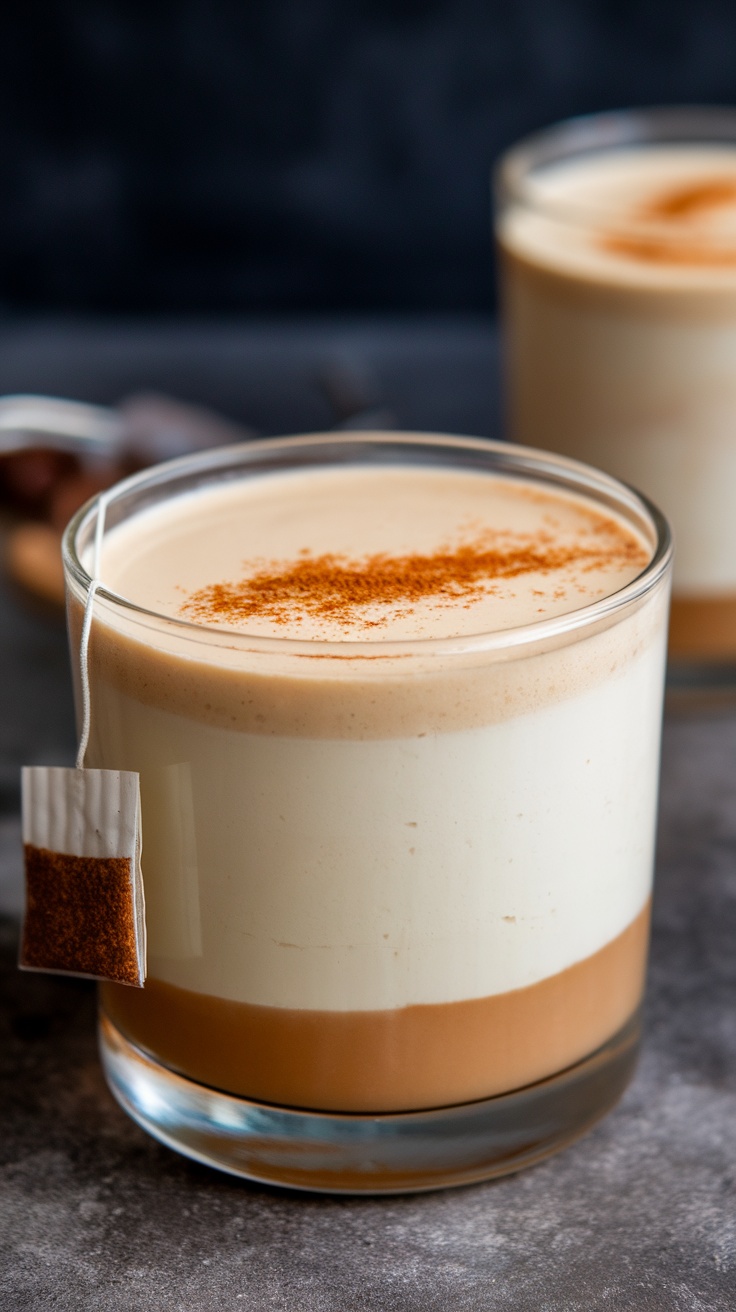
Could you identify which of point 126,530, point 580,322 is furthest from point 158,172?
point 126,530

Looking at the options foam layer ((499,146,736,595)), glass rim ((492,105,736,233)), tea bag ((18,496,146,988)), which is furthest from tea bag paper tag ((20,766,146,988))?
glass rim ((492,105,736,233))

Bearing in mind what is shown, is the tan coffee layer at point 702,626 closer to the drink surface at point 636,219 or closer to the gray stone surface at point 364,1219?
the drink surface at point 636,219

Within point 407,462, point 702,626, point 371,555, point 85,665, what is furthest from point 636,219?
point 85,665

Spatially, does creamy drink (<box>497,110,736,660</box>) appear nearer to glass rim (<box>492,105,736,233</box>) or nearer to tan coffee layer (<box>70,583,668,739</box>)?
Answer: glass rim (<box>492,105,736,233</box>)

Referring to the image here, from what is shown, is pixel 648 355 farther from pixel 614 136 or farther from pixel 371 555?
pixel 371 555

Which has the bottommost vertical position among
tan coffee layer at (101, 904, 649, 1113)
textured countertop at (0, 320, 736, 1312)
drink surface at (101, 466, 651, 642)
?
textured countertop at (0, 320, 736, 1312)

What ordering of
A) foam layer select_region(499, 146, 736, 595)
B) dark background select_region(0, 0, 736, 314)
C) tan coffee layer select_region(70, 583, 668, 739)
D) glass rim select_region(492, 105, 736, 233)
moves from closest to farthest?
tan coffee layer select_region(70, 583, 668, 739), foam layer select_region(499, 146, 736, 595), glass rim select_region(492, 105, 736, 233), dark background select_region(0, 0, 736, 314)

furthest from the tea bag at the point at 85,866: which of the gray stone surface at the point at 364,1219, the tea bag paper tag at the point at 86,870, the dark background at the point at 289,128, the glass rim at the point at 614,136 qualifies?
the dark background at the point at 289,128
